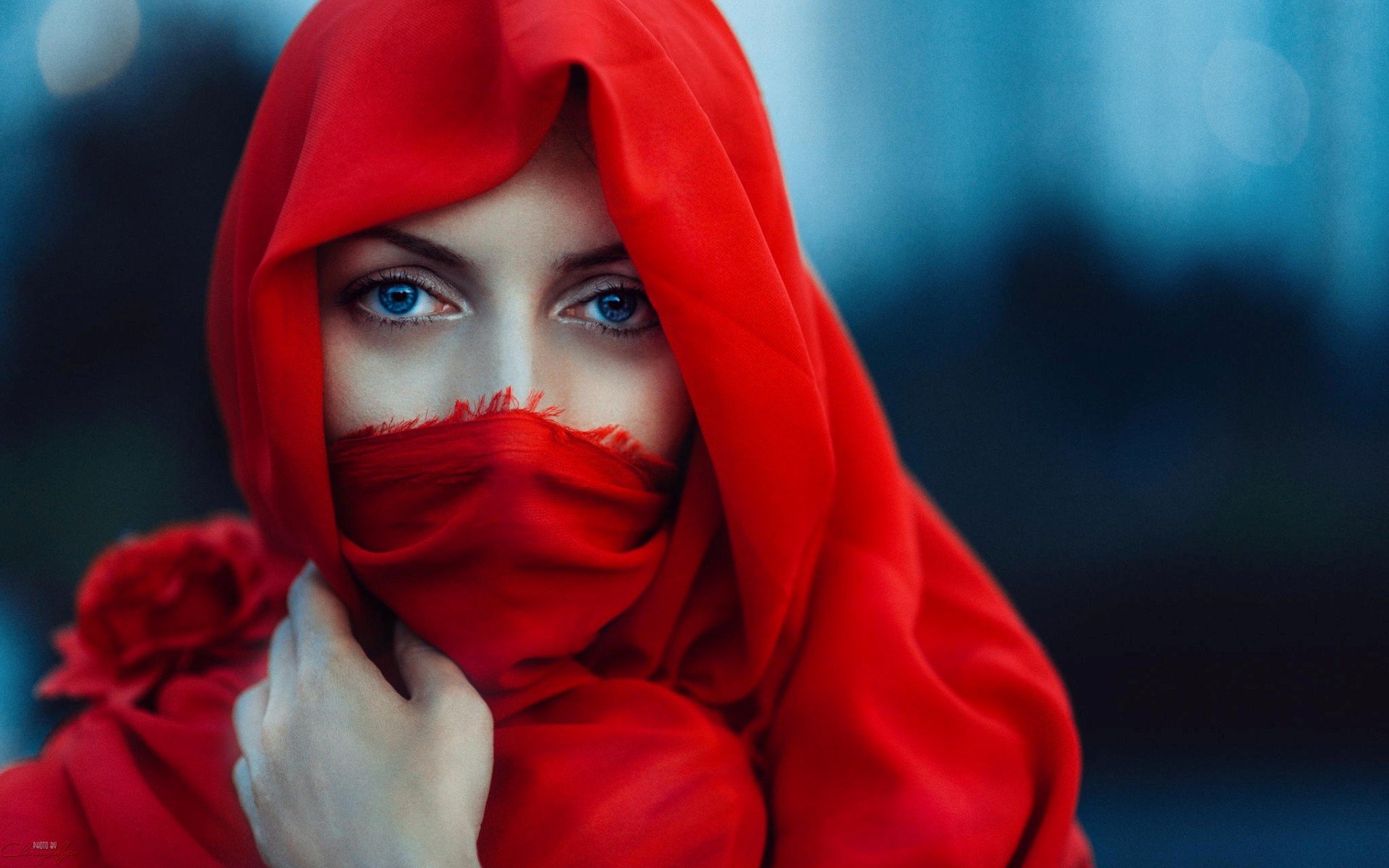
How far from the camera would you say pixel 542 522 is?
0.72m

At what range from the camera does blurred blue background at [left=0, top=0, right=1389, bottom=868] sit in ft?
4.34

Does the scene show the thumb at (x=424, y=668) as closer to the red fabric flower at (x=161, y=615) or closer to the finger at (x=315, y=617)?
the finger at (x=315, y=617)

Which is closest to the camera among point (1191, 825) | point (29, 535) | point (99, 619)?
point (99, 619)

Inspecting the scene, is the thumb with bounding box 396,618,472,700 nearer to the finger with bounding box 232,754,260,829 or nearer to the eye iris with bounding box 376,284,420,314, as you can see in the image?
the finger with bounding box 232,754,260,829

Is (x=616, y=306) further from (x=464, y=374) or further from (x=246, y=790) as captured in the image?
(x=246, y=790)

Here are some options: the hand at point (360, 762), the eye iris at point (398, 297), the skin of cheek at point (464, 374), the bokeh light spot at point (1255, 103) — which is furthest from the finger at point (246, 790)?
the bokeh light spot at point (1255, 103)

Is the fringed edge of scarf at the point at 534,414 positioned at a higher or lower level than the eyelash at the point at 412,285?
lower

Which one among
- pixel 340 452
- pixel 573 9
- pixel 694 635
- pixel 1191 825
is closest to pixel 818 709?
pixel 694 635

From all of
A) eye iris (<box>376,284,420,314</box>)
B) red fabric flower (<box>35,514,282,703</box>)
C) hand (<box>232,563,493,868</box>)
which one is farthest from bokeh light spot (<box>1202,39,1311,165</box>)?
red fabric flower (<box>35,514,282,703</box>)

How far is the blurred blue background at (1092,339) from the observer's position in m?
1.32

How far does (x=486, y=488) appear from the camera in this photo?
72 centimetres

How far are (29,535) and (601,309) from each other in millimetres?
999

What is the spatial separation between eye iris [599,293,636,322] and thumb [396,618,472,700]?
0.31 meters

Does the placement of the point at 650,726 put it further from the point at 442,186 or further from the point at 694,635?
the point at 442,186
